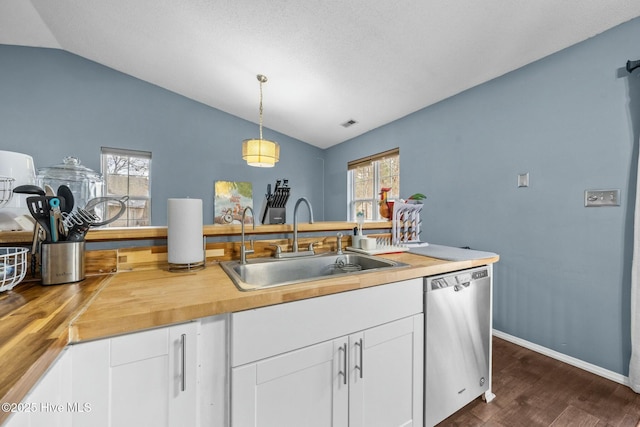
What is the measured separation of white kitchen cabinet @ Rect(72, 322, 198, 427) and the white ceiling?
2.26 metres

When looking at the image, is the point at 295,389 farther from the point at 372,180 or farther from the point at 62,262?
the point at 372,180

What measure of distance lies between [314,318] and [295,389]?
0.25 meters

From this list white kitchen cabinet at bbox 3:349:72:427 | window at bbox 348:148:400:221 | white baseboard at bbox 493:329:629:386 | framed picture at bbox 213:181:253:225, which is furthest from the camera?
framed picture at bbox 213:181:253:225

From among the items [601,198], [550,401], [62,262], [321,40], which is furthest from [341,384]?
[321,40]

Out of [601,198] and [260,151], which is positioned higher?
[260,151]

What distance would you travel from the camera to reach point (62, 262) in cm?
93

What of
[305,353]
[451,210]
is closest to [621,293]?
[451,210]

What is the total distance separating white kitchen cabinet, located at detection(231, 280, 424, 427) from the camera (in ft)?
2.80

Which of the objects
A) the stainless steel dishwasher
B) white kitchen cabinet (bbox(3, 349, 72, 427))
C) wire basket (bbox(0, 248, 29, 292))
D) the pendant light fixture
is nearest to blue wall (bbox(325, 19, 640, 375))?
the stainless steel dishwasher

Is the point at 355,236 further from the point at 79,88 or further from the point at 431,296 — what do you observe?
the point at 79,88

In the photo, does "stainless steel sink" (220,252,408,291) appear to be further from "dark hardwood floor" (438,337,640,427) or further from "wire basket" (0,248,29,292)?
"dark hardwood floor" (438,337,640,427)

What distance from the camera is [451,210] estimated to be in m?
2.88

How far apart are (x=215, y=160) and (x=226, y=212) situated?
0.86 meters

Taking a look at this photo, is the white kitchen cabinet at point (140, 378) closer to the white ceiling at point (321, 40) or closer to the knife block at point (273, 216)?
the knife block at point (273, 216)
